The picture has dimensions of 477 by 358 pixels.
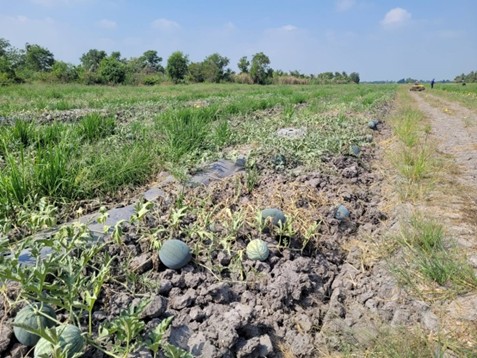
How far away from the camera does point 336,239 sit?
265 cm

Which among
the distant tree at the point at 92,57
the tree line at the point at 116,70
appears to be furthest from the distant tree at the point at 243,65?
the distant tree at the point at 92,57

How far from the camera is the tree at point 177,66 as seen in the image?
5753 centimetres

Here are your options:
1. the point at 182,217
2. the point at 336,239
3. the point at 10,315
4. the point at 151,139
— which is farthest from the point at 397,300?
the point at 151,139

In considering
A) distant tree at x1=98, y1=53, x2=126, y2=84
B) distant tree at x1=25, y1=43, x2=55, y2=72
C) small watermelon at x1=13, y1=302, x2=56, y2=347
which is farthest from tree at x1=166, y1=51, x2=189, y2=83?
small watermelon at x1=13, y1=302, x2=56, y2=347

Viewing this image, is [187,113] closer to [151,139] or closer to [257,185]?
[151,139]

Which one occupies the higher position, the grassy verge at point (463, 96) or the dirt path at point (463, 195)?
the grassy verge at point (463, 96)

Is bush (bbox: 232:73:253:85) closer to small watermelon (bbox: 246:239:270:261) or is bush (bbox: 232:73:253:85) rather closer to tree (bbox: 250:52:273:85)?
tree (bbox: 250:52:273:85)

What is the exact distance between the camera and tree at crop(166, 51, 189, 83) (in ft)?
189

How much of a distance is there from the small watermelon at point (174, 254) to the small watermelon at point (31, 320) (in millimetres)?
635

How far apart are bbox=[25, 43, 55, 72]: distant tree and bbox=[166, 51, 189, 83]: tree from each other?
21767 millimetres

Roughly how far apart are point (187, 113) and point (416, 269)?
3712 mm

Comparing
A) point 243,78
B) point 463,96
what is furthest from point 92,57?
point 463,96

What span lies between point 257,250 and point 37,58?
237ft

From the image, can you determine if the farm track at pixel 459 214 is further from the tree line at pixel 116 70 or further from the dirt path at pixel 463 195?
the tree line at pixel 116 70
